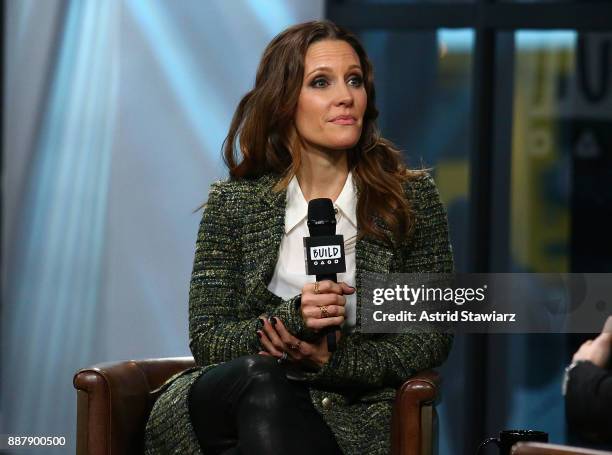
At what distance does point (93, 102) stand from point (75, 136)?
0.58 feet

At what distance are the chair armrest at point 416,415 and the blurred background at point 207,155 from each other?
251 cm

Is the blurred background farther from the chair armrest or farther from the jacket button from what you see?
the chair armrest

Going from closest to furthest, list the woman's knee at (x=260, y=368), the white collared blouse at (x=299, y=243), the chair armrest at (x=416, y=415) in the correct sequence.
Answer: the woman's knee at (x=260, y=368) < the chair armrest at (x=416, y=415) < the white collared blouse at (x=299, y=243)

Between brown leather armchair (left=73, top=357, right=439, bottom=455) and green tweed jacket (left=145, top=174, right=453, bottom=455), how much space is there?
63mm

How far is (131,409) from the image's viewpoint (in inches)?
110

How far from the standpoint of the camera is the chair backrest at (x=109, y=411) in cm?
267

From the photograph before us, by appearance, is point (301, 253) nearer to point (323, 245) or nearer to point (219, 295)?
point (219, 295)

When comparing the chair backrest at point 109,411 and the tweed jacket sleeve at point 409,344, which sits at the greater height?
the tweed jacket sleeve at point 409,344

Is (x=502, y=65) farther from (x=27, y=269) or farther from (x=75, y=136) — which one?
(x=27, y=269)

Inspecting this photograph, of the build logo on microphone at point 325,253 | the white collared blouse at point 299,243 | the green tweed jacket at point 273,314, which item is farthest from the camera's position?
the white collared blouse at point 299,243

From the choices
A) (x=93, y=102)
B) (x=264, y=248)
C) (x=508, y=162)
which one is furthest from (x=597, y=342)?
(x=93, y=102)

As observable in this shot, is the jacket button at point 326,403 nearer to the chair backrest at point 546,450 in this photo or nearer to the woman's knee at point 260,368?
the woman's knee at point 260,368

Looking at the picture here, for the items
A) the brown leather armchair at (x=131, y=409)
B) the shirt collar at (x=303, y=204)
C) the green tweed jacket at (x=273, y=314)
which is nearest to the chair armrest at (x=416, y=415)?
the brown leather armchair at (x=131, y=409)

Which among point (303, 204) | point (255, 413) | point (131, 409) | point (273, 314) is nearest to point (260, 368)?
point (255, 413)
